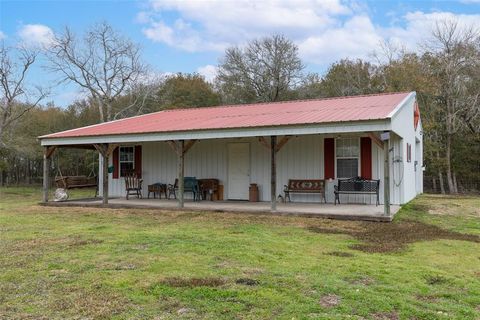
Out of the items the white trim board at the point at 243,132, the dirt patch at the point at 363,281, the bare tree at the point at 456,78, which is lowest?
the dirt patch at the point at 363,281

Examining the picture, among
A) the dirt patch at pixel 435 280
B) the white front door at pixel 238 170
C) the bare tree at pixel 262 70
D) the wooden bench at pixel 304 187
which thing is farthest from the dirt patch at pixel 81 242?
the bare tree at pixel 262 70

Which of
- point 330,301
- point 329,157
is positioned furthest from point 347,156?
point 330,301

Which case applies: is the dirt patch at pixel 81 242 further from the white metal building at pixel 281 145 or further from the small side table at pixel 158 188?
the small side table at pixel 158 188

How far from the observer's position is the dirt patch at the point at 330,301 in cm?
391

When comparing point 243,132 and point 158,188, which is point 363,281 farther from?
point 158,188

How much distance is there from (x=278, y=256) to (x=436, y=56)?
20.6 meters

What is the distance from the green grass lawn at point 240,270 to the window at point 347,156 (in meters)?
3.11

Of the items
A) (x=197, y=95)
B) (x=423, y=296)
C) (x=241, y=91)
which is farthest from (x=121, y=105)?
(x=423, y=296)

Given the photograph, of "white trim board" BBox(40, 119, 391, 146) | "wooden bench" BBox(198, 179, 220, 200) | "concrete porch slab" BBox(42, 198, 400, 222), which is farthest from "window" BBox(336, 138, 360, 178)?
"wooden bench" BBox(198, 179, 220, 200)

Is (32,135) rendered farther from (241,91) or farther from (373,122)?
(373,122)

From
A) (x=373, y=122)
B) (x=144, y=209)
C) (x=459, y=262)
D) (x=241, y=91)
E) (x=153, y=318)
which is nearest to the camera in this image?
(x=153, y=318)

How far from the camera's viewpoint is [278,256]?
5.95 meters

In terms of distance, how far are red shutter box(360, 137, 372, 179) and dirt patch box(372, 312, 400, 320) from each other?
855 cm

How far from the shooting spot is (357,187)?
11.8 meters
